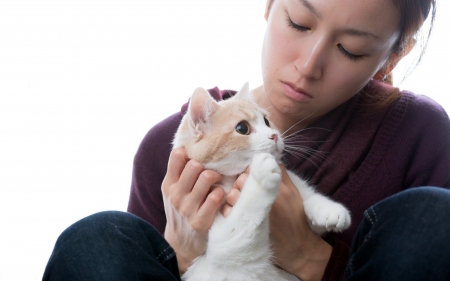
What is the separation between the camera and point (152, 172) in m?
1.58

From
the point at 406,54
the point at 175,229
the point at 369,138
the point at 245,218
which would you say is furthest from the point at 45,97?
the point at 406,54

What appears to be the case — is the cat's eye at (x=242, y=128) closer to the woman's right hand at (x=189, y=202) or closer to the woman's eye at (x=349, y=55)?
the woman's right hand at (x=189, y=202)

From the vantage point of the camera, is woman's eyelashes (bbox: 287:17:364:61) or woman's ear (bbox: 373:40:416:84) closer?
woman's eyelashes (bbox: 287:17:364:61)

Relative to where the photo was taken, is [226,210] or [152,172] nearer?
[226,210]

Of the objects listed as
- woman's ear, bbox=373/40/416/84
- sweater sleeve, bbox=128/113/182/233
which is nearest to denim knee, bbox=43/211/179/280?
sweater sleeve, bbox=128/113/182/233

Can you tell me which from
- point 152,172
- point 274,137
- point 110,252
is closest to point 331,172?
point 274,137

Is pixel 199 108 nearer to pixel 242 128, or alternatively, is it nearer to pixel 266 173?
pixel 242 128

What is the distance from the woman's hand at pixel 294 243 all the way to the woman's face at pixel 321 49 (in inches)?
13.4

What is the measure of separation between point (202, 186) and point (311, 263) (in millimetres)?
414

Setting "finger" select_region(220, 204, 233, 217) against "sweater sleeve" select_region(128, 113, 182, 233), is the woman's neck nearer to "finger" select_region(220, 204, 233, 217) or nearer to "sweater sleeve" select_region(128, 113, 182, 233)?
"sweater sleeve" select_region(128, 113, 182, 233)

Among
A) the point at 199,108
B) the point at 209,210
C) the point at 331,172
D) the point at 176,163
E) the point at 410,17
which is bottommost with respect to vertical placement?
the point at 331,172

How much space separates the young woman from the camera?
3.09ft

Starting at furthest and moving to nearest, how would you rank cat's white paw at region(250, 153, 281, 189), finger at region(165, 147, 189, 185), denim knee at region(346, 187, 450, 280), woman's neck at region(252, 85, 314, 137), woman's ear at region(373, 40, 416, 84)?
woman's neck at region(252, 85, 314, 137) < woman's ear at region(373, 40, 416, 84) < finger at region(165, 147, 189, 185) < cat's white paw at region(250, 153, 281, 189) < denim knee at region(346, 187, 450, 280)

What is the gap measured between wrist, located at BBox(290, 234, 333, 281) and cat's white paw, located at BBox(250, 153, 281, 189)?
0.34 metres
